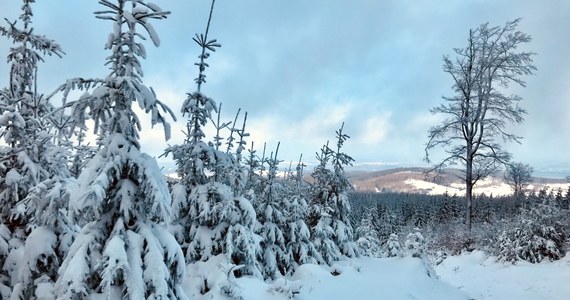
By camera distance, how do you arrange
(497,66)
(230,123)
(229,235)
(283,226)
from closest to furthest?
(229,235) → (230,123) → (283,226) → (497,66)

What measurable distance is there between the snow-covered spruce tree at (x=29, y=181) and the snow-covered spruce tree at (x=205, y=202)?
3045mm

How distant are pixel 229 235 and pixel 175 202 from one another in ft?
5.94

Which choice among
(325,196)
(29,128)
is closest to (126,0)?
(29,128)

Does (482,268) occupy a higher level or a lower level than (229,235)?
lower

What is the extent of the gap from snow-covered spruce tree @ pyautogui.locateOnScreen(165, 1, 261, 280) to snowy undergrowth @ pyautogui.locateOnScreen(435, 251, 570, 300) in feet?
33.5

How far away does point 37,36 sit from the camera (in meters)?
10.3

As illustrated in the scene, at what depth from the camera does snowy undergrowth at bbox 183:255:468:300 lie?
9.36 m

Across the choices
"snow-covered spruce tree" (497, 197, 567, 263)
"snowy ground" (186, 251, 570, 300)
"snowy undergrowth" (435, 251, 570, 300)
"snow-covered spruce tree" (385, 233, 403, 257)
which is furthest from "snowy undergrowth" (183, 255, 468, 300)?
"snow-covered spruce tree" (497, 197, 567, 263)

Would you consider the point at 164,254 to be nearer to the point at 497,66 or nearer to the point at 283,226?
the point at 283,226

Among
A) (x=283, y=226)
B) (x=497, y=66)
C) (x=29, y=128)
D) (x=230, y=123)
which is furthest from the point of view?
(x=497, y=66)

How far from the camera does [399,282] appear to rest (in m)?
14.1

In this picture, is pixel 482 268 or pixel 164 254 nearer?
pixel 164 254

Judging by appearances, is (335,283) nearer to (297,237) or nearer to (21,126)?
(297,237)

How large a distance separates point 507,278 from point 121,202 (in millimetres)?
17366
